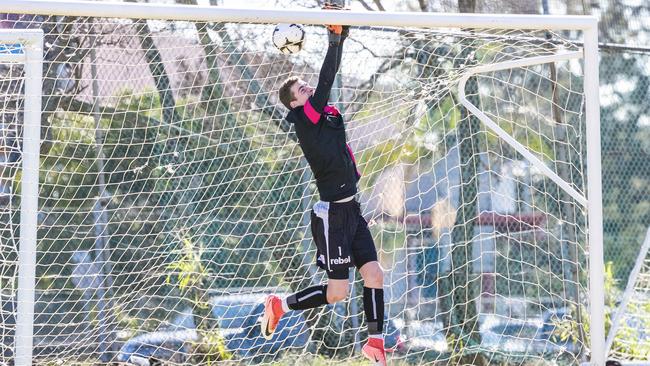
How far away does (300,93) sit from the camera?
5781 millimetres

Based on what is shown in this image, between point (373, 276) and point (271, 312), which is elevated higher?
point (373, 276)

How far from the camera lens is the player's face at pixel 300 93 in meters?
5.78

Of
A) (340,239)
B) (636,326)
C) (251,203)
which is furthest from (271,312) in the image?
(636,326)

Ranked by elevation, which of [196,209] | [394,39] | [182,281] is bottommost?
[182,281]

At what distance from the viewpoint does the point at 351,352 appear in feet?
27.2

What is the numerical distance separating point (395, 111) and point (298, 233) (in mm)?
1501

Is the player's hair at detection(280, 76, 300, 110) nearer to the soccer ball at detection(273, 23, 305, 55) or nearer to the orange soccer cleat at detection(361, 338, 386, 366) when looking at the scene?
the soccer ball at detection(273, 23, 305, 55)

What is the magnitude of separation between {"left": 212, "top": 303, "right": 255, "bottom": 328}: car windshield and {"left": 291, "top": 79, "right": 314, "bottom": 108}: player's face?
2.87 meters

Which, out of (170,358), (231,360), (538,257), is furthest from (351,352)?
(538,257)

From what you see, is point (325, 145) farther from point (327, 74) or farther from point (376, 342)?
point (376, 342)

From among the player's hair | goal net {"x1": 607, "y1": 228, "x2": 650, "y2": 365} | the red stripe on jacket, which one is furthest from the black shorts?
goal net {"x1": 607, "y1": 228, "x2": 650, "y2": 365}

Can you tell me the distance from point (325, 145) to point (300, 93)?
0.39 meters

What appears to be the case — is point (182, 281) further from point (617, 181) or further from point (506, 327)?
point (617, 181)

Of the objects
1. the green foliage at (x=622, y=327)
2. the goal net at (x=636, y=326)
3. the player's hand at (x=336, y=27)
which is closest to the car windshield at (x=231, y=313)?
the green foliage at (x=622, y=327)
